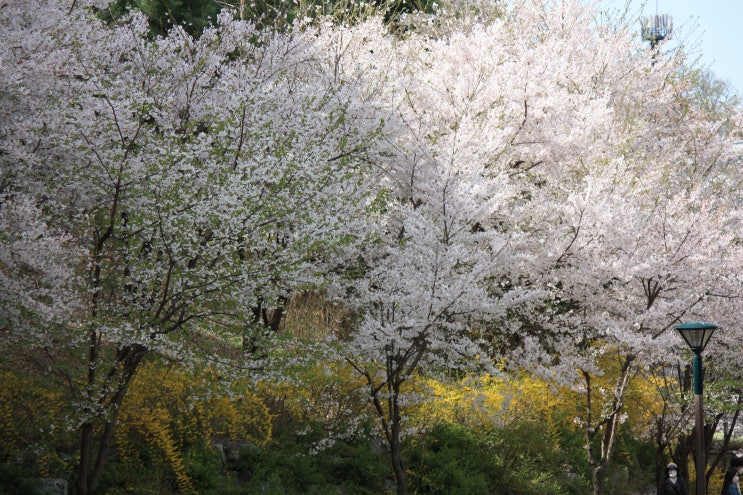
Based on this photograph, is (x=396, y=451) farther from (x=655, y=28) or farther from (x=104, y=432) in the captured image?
(x=655, y=28)

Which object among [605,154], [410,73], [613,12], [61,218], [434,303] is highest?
[613,12]

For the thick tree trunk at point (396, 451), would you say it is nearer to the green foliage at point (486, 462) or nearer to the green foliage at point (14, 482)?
the green foliage at point (486, 462)

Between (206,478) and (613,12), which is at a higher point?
(613,12)

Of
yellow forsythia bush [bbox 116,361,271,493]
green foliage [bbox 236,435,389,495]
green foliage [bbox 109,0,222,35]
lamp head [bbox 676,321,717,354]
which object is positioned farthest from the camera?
green foliage [bbox 109,0,222,35]

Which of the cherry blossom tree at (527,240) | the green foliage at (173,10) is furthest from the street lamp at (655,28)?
the green foliage at (173,10)

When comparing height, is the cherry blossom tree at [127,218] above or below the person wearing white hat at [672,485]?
above

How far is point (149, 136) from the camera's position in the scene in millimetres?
8211

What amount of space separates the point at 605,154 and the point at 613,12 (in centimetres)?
677

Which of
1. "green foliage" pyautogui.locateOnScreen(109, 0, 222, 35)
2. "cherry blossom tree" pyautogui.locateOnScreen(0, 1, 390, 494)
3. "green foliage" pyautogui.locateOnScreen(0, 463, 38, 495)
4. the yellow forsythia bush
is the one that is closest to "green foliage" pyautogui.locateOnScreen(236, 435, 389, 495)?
the yellow forsythia bush

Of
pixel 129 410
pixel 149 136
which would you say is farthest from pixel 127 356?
pixel 149 136

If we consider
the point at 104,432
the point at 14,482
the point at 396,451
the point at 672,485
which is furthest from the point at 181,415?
the point at 672,485

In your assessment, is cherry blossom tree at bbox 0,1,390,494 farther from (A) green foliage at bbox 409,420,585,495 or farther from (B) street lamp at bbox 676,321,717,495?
(B) street lamp at bbox 676,321,717,495

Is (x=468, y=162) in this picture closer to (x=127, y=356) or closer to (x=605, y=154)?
(x=605, y=154)

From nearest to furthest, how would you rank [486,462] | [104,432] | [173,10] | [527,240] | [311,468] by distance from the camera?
1. [104,432]
2. [311,468]
3. [527,240]
4. [486,462]
5. [173,10]
